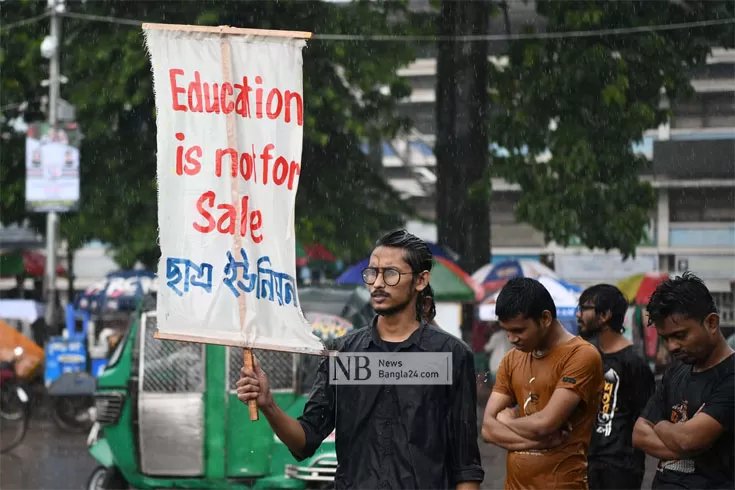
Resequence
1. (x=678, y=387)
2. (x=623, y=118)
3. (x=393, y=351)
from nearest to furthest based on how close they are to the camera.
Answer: (x=393, y=351) < (x=678, y=387) < (x=623, y=118)

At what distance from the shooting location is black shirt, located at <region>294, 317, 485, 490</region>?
175 inches

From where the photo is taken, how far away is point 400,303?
460cm

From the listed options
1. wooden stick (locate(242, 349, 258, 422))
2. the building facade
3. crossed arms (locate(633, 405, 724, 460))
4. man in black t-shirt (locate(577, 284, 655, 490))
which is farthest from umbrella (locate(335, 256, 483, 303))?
the building facade

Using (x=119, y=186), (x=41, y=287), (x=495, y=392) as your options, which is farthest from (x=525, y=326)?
(x=41, y=287)

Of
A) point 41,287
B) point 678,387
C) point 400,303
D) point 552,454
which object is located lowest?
point 41,287

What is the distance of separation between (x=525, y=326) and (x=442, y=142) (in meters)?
15.5

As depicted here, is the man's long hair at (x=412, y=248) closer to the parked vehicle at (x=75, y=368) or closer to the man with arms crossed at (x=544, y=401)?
the man with arms crossed at (x=544, y=401)

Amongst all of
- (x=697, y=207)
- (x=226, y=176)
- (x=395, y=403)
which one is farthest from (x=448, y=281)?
(x=697, y=207)

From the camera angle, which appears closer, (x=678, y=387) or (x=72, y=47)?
(x=678, y=387)

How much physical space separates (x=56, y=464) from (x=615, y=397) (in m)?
→ 8.74

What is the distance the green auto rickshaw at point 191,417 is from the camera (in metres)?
9.90

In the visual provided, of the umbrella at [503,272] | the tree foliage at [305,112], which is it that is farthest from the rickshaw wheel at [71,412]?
the umbrella at [503,272]

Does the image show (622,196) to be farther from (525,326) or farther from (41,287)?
(41,287)

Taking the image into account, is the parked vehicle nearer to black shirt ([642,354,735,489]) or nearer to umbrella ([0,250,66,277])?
umbrella ([0,250,66,277])
